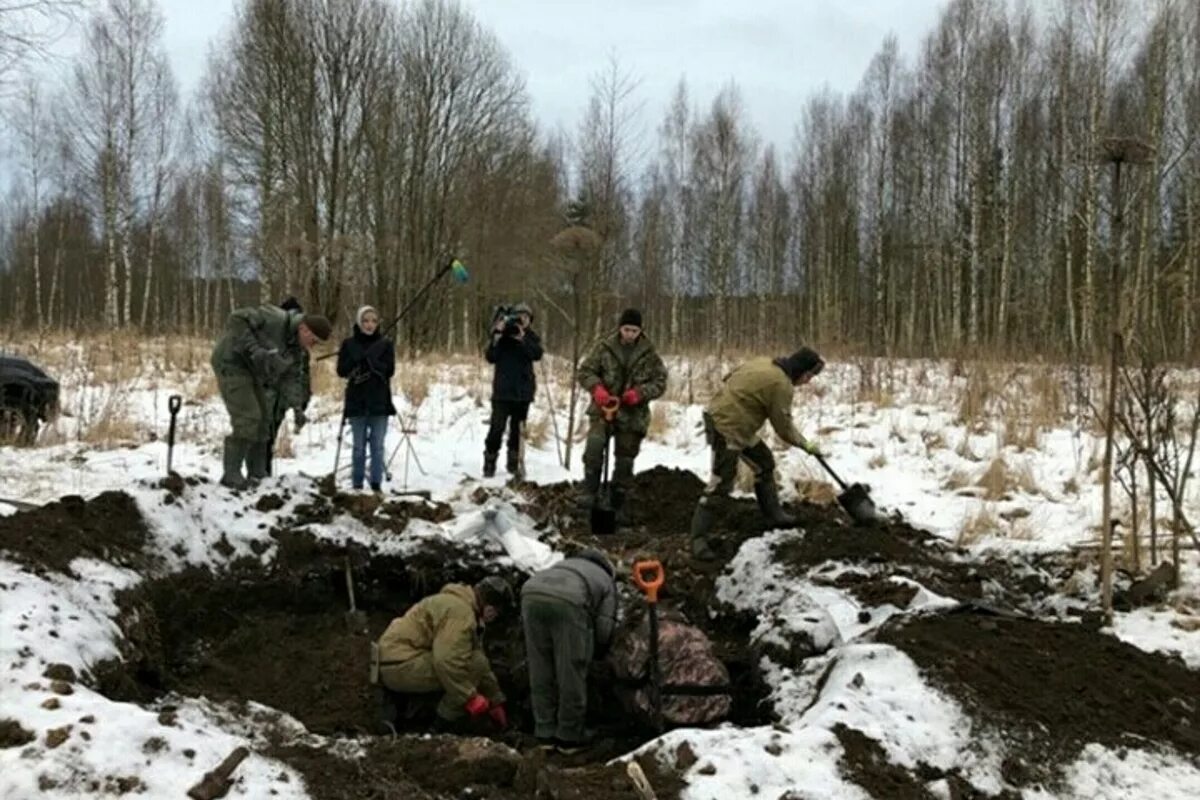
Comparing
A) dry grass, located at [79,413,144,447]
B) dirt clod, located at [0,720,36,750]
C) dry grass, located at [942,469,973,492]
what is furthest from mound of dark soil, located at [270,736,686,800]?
dry grass, located at [79,413,144,447]

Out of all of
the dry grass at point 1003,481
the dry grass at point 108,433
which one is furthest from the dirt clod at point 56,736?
the dry grass at point 108,433

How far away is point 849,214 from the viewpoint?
3253 centimetres

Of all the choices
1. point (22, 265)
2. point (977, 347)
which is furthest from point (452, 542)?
point (22, 265)

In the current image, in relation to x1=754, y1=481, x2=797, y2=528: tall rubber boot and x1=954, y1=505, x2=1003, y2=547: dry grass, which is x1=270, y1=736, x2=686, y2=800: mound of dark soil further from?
x1=954, y1=505, x2=1003, y2=547: dry grass

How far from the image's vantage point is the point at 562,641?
17.1 ft

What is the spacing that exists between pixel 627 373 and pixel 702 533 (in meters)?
1.64

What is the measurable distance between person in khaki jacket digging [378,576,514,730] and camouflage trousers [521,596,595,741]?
30 cm

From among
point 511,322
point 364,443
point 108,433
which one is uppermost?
point 511,322

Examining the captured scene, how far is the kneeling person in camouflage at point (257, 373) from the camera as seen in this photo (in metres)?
7.25

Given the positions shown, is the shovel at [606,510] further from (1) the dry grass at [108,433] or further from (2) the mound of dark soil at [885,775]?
(1) the dry grass at [108,433]

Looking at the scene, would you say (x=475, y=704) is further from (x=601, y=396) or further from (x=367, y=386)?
(x=367, y=386)

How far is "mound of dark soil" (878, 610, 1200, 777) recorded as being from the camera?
4.24 m

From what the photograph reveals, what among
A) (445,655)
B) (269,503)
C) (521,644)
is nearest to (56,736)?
(445,655)

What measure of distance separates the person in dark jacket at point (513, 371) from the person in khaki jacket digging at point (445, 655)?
13.5ft
